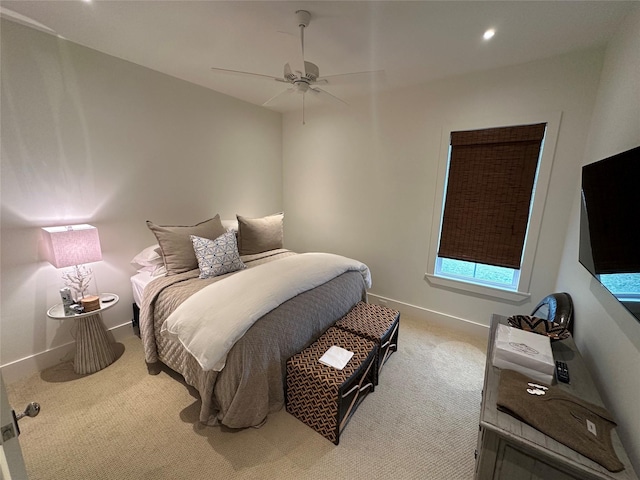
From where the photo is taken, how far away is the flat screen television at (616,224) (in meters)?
1.01

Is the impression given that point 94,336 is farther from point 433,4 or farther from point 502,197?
point 502,197

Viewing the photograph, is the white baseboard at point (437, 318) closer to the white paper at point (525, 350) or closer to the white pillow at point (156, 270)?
the white paper at point (525, 350)

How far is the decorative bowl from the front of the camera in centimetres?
160

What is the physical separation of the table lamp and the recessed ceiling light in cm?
323

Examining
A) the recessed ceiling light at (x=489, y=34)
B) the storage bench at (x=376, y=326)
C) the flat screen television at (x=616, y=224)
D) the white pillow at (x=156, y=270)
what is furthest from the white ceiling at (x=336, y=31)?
the storage bench at (x=376, y=326)

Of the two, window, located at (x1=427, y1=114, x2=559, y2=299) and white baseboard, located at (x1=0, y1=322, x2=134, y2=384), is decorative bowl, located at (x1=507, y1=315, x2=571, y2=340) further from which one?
white baseboard, located at (x1=0, y1=322, x2=134, y2=384)

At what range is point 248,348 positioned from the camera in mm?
1575

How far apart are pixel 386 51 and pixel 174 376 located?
313 centimetres

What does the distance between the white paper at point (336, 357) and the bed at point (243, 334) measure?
205 millimetres

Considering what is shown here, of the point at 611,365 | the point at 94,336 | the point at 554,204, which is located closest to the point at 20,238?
the point at 94,336

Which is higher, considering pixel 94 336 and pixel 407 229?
pixel 407 229

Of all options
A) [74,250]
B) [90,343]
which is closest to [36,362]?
[90,343]

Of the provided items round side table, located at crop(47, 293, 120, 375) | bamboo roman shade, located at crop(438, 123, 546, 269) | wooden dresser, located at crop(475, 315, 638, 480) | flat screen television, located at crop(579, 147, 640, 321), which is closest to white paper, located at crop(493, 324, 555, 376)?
wooden dresser, located at crop(475, 315, 638, 480)

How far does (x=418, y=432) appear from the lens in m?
1.70
